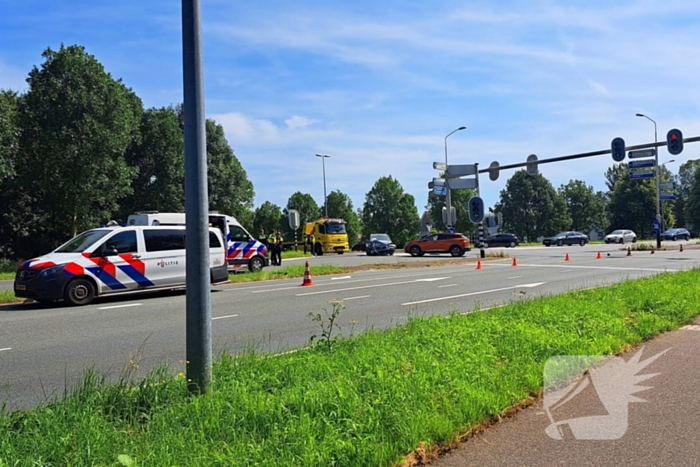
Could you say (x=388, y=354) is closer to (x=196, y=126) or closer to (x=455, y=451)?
(x=455, y=451)

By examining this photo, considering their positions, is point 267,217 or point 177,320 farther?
point 267,217

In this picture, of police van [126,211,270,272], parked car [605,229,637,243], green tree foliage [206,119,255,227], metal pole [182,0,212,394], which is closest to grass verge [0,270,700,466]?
metal pole [182,0,212,394]

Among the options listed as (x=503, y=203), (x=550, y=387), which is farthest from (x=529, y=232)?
(x=550, y=387)

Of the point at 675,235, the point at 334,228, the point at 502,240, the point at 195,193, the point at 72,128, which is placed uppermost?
the point at 72,128

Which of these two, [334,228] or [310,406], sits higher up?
[334,228]

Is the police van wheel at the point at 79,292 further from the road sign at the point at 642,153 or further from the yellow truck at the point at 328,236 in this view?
the yellow truck at the point at 328,236

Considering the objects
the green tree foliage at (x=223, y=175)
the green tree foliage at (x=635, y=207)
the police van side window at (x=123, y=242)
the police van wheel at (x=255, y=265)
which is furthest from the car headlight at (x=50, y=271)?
the green tree foliage at (x=635, y=207)

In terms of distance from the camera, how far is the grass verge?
368 centimetres

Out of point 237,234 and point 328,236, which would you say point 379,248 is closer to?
point 328,236

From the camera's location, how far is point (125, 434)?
3939 mm

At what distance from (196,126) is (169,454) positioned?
2423mm

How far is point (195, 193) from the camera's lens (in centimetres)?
459

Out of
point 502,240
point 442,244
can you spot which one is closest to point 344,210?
point 502,240

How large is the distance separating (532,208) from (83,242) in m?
89.8
